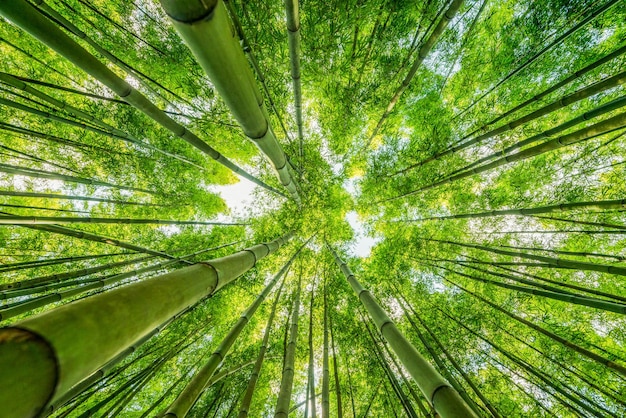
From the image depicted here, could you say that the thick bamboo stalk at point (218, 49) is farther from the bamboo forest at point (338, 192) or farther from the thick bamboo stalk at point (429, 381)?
the thick bamboo stalk at point (429, 381)

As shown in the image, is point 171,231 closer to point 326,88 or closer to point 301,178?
point 301,178

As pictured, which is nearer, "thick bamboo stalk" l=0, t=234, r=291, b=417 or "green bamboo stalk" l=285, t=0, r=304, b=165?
"thick bamboo stalk" l=0, t=234, r=291, b=417

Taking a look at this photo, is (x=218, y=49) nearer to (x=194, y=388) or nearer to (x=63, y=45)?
(x=63, y=45)

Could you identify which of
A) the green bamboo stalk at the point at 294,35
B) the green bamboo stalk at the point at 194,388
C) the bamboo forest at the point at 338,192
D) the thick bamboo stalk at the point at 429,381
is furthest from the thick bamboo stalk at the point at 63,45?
the thick bamboo stalk at the point at 429,381

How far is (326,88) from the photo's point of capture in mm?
4121

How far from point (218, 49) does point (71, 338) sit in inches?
36.5

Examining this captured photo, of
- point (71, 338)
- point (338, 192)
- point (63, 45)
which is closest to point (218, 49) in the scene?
point (71, 338)

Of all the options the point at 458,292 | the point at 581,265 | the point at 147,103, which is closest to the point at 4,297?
the point at 147,103

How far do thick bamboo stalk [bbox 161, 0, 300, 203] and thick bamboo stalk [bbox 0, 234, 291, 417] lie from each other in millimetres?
782

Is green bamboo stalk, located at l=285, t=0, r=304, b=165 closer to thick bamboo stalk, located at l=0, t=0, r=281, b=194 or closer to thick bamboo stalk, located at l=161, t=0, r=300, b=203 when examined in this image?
thick bamboo stalk, located at l=161, t=0, r=300, b=203

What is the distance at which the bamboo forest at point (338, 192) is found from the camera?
2145mm

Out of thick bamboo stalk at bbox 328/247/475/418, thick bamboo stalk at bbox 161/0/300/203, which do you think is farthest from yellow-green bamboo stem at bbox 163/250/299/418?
thick bamboo stalk at bbox 161/0/300/203

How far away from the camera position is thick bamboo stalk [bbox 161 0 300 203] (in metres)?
0.76

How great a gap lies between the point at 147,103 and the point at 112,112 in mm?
3125
